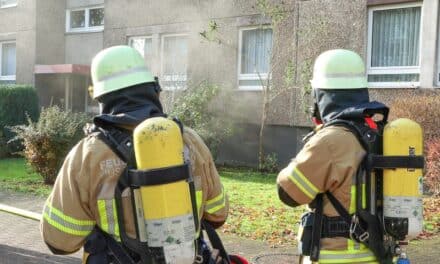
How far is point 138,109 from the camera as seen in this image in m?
2.31

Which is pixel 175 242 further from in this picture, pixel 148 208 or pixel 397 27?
pixel 397 27

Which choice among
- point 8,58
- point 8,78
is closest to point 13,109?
point 8,78

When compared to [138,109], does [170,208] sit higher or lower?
lower

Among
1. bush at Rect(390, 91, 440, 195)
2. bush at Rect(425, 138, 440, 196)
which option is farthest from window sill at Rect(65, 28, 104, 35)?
bush at Rect(425, 138, 440, 196)

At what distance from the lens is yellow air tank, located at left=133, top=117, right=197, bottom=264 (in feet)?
6.75

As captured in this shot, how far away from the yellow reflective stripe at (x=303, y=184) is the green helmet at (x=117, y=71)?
78 centimetres

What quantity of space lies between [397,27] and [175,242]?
31.2 ft

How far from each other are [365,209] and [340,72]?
67cm

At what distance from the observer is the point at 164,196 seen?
2061 millimetres

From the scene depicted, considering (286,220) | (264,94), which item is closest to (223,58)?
(264,94)

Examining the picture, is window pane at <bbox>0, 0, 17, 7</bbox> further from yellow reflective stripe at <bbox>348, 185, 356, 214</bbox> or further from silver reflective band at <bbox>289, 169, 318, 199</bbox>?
yellow reflective stripe at <bbox>348, 185, 356, 214</bbox>

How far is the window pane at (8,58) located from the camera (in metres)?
19.4

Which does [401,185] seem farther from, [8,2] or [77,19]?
[8,2]

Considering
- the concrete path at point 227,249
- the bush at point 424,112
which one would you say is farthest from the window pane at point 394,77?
the concrete path at point 227,249
